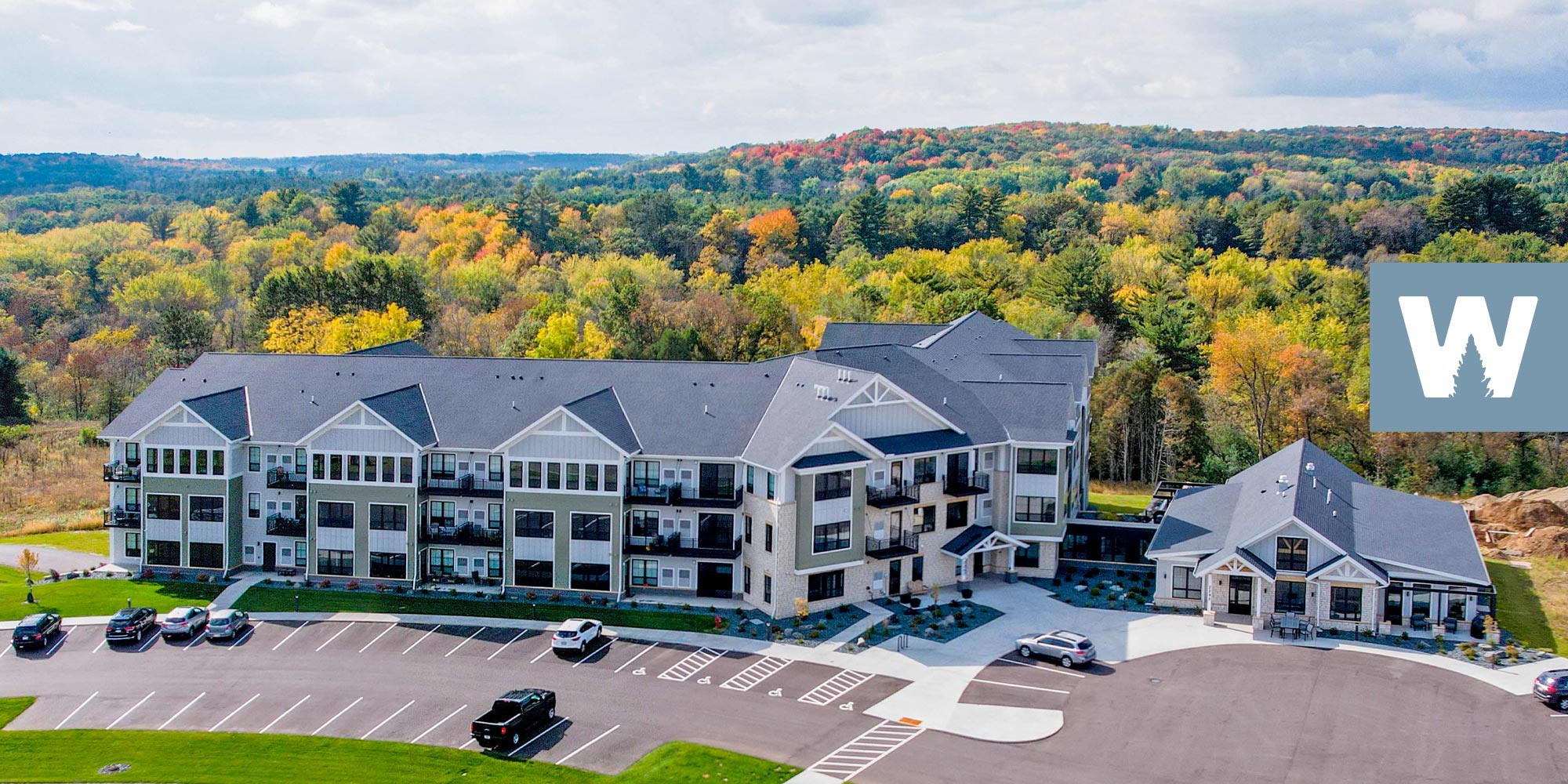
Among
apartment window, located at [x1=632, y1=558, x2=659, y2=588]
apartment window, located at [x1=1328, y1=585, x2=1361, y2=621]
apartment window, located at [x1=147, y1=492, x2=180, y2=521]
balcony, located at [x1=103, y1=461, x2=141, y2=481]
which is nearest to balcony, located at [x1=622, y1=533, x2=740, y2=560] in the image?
apartment window, located at [x1=632, y1=558, x2=659, y2=588]

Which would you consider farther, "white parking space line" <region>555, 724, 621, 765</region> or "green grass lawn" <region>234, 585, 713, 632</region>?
"green grass lawn" <region>234, 585, 713, 632</region>

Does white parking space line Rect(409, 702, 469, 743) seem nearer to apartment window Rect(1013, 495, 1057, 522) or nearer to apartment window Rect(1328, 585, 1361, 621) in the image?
apartment window Rect(1013, 495, 1057, 522)

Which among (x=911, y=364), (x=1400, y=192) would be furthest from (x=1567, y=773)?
(x=1400, y=192)

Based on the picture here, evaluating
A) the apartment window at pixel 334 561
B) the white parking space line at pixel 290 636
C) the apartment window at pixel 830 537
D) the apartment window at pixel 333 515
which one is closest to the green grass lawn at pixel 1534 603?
the apartment window at pixel 830 537

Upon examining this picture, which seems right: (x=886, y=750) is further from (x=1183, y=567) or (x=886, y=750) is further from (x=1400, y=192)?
(x=1400, y=192)

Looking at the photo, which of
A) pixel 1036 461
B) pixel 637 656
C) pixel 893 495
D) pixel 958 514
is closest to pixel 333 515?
pixel 637 656

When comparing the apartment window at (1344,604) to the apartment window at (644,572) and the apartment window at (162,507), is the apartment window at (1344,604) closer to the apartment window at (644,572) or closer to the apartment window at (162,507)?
the apartment window at (644,572)
